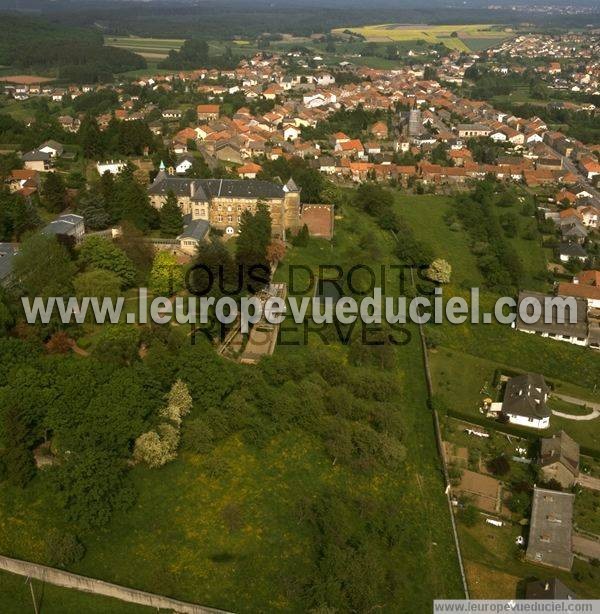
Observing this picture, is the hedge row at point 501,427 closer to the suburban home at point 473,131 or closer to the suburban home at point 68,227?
the suburban home at point 68,227

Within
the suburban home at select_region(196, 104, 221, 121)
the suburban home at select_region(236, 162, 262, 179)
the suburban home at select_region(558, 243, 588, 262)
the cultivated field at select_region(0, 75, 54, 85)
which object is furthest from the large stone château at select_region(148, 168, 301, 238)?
the cultivated field at select_region(0, 75, 54, 85)

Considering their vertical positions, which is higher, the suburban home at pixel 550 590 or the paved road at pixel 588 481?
the suburban home at pixel 550 590

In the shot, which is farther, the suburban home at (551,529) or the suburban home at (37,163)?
the suburban home at (37,163)

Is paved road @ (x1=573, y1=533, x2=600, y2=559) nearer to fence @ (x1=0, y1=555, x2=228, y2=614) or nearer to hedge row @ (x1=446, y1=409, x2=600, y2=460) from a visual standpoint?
hedge row @ (x1=446, y1=409, x2=600, y2=460)

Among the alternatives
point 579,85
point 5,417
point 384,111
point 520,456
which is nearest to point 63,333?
Result: point 5,417

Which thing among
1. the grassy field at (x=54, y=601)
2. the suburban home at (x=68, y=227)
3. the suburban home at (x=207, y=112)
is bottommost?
the grassy field at (x=54, y=601)

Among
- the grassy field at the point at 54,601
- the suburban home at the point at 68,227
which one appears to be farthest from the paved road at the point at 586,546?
the suburban home at the point at 68,227
